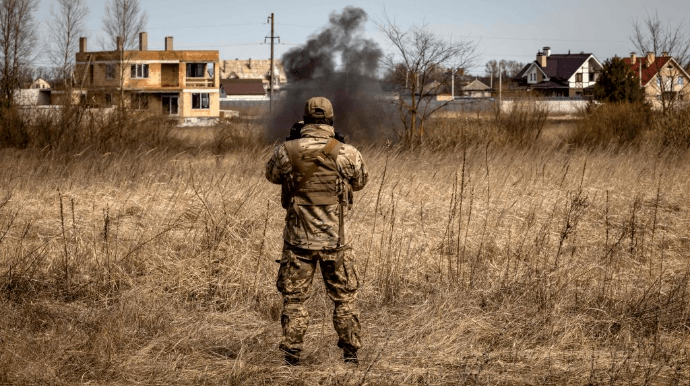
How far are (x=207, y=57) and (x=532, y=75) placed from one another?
33.9 meters

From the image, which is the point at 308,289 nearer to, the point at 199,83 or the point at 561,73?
the point at 199,83

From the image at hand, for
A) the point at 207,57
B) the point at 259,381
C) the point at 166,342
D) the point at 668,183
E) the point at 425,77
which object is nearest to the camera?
the point at 259,381

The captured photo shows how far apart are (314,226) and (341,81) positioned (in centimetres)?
2309

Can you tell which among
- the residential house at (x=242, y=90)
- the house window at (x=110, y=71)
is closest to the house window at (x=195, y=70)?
the house window at (x=110, y=71)

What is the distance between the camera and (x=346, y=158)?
14.9 feet

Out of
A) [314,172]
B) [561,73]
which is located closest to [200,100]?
[561,73]

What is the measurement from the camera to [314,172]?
176 inches

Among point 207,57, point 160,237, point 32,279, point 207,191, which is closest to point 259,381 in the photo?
point 32,279

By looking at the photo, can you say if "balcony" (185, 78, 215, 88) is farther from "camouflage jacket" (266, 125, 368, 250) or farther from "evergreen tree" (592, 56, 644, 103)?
"camouflage jacket" (266, 125, 368, 250)

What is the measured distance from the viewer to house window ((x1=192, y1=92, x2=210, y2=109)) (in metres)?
52.0

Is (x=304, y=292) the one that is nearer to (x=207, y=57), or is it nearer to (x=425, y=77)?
(x=425, y=77)

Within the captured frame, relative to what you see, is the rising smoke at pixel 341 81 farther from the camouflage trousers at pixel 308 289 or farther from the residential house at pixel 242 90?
the residential house at pixel 242 90

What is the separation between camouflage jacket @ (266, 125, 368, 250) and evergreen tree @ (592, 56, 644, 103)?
32572 mm

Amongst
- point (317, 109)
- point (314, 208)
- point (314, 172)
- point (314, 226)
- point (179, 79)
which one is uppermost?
point (179, 79)
